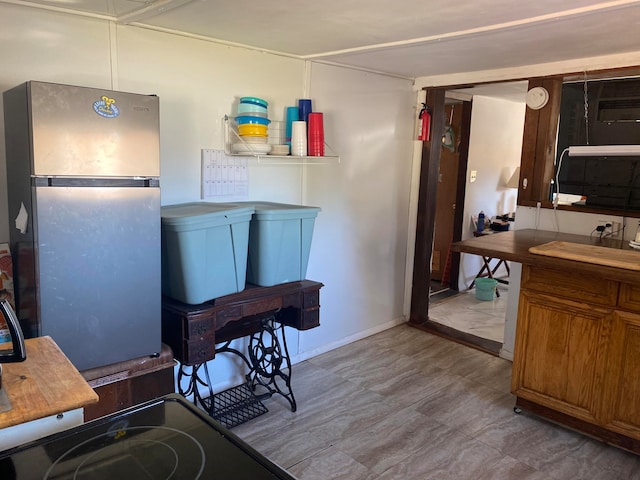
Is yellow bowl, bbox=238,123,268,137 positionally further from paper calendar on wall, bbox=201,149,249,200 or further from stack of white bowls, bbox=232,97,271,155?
paper calendar on wall, bbox=201,149,249,200

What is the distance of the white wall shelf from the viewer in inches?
116

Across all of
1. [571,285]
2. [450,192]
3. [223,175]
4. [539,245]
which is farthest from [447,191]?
[223,175]

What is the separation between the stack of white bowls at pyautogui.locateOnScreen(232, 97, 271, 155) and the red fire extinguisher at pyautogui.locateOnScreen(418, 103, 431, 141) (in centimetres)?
160

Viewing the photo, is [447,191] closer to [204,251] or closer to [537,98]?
[537,98]

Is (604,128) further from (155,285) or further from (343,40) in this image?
→ (155,285)

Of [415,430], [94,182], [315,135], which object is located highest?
[315,135]

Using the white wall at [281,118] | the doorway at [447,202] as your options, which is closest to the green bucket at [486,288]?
the doorway at [447,202]

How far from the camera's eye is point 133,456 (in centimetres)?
111

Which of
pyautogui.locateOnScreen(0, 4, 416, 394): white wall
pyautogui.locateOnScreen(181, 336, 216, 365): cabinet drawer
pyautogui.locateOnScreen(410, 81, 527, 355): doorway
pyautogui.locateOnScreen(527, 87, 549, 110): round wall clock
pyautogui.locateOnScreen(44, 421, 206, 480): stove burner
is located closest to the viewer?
pyautogui.locateOnScreen(44, 421, 206, 480): stove burner

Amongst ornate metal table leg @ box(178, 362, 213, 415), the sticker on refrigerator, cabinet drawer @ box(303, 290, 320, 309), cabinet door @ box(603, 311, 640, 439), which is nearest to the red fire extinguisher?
cabinet drawer @ box(303, 290, 320, 309)

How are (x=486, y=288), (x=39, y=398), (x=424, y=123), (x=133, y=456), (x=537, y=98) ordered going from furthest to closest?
1. (x=486, y=288)
2. (x=424, y=123)
3. (x=537, y=98)
4. (x=39, y=398)
5. (x=133, y=456)

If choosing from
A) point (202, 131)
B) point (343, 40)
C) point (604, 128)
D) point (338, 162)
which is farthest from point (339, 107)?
point (604, 128)

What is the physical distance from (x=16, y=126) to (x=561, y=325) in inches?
107

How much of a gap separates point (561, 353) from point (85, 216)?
244cm
